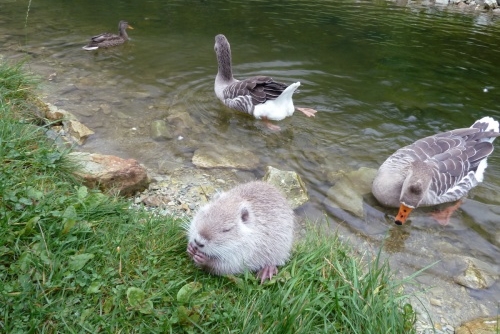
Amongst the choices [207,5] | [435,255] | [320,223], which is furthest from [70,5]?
[435,255]

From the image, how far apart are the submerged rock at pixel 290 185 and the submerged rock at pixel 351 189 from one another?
0.39 metres

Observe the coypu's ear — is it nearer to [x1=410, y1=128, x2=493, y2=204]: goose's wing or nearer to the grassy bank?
the grassy bank

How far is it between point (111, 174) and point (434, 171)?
14.2ft

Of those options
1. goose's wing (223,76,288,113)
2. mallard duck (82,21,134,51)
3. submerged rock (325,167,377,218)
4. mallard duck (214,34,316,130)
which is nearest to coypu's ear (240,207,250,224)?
submerged rock (325,167,377,218)

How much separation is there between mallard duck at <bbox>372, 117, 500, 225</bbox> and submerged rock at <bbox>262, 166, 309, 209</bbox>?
1085 millimetres

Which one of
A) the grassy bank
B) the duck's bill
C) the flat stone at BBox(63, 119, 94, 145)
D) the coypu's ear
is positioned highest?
the coypu's ear

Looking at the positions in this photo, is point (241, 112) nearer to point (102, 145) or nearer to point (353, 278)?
point (102, 145)

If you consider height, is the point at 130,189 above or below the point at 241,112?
above

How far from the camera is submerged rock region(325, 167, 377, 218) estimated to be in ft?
18.0

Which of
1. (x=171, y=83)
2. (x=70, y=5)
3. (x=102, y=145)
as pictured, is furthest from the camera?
(x=70, y=5)

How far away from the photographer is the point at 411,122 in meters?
7.84

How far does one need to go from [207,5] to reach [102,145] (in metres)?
11.8

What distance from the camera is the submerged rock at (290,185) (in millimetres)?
5332

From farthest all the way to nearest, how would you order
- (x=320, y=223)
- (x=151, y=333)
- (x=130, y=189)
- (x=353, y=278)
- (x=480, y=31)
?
(x=480, y=31) < (x=320, y=223) < (x=130, y=189) < (x=353, y=278) < (x=151, y=333)
